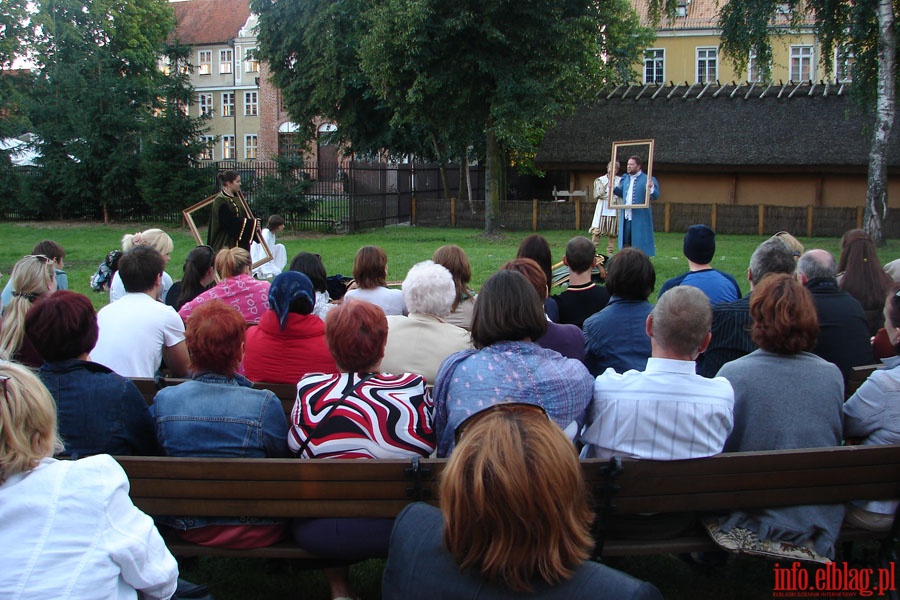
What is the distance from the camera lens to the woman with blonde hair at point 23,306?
14.9ft

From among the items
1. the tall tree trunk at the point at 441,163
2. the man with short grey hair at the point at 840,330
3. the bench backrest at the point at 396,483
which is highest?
the tall tree trunk at the point at 441,163

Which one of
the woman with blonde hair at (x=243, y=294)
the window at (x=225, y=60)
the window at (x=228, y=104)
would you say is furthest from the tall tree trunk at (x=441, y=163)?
the window at (x=225, y=60)

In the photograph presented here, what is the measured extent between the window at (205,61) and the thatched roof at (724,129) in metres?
41.1

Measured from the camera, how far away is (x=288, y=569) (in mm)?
4359

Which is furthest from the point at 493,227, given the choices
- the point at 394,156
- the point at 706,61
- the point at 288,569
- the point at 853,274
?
the point at 706,61

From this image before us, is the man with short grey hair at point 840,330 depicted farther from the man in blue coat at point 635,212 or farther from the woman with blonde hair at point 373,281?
the man in blue coat at point 635,212

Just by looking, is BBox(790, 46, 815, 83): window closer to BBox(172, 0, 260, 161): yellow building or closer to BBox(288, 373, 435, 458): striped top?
BBox(172, 0, 260, 161): yellow building

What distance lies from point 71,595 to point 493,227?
22.7 m

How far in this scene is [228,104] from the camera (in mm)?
62781

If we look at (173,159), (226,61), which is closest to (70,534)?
(173,159)

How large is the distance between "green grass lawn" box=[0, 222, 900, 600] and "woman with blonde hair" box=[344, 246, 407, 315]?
2.30 metres

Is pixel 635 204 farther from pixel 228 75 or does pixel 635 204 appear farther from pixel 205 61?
pixel 205 61

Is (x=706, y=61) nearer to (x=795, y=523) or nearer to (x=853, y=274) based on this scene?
(x=853, y=274)

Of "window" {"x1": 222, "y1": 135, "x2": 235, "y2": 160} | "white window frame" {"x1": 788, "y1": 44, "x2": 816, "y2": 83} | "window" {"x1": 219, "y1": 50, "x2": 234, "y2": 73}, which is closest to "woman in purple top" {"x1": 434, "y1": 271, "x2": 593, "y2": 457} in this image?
"white window frame" {"x1": 788, "y1": 44, "x2": 816, "y2": 83}
